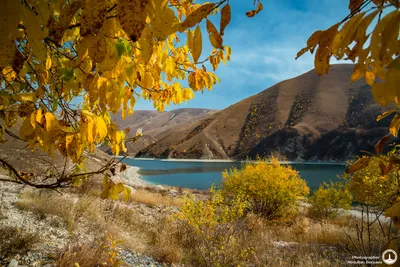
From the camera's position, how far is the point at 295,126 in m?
80.6

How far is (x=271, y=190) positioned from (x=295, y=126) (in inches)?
3039

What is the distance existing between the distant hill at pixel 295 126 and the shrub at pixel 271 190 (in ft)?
206

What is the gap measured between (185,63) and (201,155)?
8195 cm

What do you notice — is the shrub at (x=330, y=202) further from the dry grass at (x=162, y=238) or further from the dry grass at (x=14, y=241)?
the dry grass at (x=14, y=241)

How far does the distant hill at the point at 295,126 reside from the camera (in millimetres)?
70106

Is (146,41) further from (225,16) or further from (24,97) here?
(24,97)

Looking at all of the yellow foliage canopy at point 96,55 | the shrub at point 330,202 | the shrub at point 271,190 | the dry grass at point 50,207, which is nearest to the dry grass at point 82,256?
the dry grass at point 50,207

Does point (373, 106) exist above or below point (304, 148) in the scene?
above

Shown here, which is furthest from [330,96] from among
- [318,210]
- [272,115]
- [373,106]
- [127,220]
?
[127,220]

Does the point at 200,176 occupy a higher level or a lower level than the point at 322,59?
lower

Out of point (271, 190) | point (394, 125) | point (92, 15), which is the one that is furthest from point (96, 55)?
point (271, 190)

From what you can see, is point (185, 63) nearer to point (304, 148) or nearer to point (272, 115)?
point (304, 148)

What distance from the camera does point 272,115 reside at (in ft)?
308

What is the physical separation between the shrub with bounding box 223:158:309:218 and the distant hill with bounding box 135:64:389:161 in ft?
206
